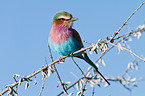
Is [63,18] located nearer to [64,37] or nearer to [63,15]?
[63,15]

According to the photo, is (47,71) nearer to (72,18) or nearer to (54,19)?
(72,18)

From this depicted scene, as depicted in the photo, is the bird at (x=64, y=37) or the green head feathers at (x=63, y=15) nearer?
the bird at (x=64, y=37)

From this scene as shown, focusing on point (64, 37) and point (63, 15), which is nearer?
point (64, 37)

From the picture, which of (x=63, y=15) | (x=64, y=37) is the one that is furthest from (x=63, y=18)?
(x=64, y=37)

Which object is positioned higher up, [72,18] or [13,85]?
[72,18]

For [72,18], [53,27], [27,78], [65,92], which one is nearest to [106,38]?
[65,92]

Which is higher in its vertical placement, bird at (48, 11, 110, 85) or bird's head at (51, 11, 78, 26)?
bird's head at (51, 11, 78, 26)

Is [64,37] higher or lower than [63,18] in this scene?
lower

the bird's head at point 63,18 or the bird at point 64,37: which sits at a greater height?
the bird's head at point 63,18

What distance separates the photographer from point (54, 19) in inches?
157

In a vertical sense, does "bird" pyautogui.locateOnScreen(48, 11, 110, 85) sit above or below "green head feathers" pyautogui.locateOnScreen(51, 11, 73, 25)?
below

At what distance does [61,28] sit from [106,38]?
194 centimetres

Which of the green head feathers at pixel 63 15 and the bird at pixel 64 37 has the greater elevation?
the green head feathers at pixel 63 15

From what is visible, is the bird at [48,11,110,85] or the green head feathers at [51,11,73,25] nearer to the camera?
the bird at [48,11,110,85]
